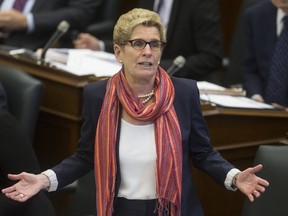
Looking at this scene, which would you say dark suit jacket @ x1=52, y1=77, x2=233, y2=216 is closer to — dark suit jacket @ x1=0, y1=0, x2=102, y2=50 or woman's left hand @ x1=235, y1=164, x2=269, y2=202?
woman's left hand @ x1=235, y1=164, x2=269, y2=202

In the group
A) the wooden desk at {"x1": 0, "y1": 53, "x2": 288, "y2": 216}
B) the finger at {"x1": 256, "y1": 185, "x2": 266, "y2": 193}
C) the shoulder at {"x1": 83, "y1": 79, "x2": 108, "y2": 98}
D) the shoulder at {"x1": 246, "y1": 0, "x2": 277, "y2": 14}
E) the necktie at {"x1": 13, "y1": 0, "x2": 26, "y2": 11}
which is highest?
the shoulder at {"x1": 246, "y1": 0, "x2": 277, "y2": 14}

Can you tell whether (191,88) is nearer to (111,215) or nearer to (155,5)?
(111,215)

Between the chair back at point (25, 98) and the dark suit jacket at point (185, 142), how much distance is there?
0.75 metres

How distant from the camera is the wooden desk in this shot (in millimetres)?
2732

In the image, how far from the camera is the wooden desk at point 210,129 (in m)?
2.73

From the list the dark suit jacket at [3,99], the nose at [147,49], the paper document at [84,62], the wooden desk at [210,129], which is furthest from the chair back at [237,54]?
the nose at [147,49]

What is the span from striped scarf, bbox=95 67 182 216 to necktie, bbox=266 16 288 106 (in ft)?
4.08

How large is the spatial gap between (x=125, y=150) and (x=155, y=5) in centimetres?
171

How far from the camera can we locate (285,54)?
3.20 meters

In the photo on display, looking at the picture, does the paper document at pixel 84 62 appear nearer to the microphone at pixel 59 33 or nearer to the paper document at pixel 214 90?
the microphone at pixel 59 33

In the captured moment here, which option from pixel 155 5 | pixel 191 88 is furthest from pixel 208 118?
pixel 155 5

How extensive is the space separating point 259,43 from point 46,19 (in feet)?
3.70

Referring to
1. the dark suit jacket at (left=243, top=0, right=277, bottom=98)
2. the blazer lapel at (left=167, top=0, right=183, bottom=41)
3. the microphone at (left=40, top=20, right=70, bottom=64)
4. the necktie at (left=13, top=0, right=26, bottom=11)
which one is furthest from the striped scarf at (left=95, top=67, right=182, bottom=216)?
the necktie at (left=13, top=0, right=26, bottom=11)

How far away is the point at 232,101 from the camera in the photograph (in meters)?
2.85
